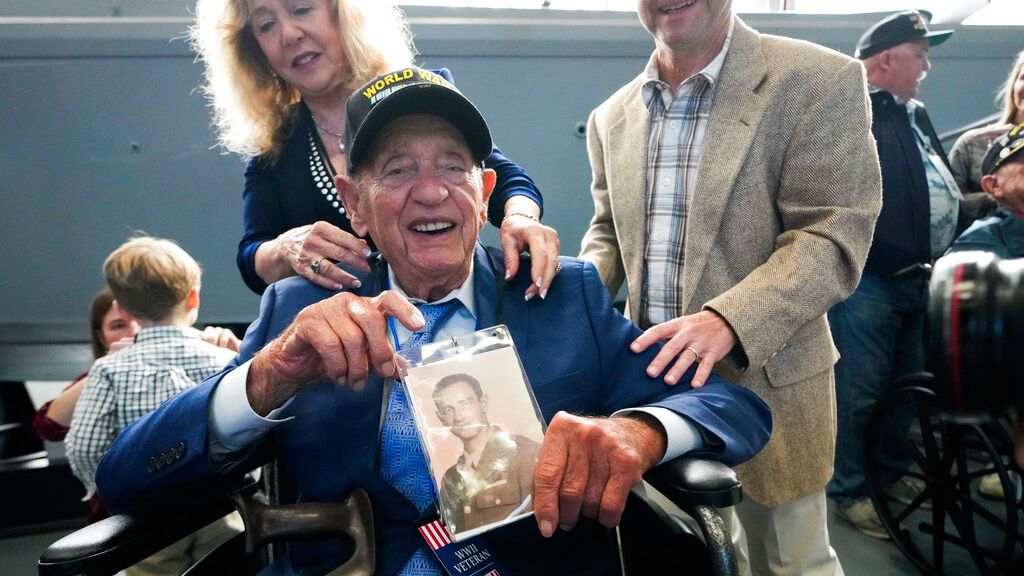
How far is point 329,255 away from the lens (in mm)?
1452

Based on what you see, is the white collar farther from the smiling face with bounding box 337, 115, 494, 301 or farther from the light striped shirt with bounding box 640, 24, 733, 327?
the light striped shirt with bounding box 640, 24, 733, 327

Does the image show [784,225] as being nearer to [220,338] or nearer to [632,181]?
[632,181]

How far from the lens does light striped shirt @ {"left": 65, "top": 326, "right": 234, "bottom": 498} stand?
7.55 ft

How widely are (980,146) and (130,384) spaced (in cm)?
372

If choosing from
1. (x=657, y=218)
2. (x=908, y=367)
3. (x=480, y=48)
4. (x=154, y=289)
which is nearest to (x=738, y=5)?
(x=480, y=48)

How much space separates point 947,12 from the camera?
5.35 m

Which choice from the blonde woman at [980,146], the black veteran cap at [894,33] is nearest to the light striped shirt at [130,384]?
the black veteran cap at [894,33]

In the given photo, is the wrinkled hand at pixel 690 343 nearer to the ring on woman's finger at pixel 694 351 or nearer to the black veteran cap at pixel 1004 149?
the ring on woman's finger at pixel 694 351

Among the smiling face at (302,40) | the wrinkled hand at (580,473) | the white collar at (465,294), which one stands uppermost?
the smiling face at (302,40)

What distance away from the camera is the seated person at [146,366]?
2299 mm

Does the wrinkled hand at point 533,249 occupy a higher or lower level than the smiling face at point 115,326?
higher

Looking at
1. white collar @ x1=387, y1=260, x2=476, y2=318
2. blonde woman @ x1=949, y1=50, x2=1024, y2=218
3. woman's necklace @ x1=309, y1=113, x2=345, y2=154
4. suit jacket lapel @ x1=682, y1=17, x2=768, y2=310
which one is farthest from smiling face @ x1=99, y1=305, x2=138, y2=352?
blonde woman @ x1=949, y1=50, x2=1024, y2=218

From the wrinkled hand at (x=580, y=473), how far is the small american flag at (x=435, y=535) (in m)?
0.27

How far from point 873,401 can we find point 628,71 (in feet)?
8.44
